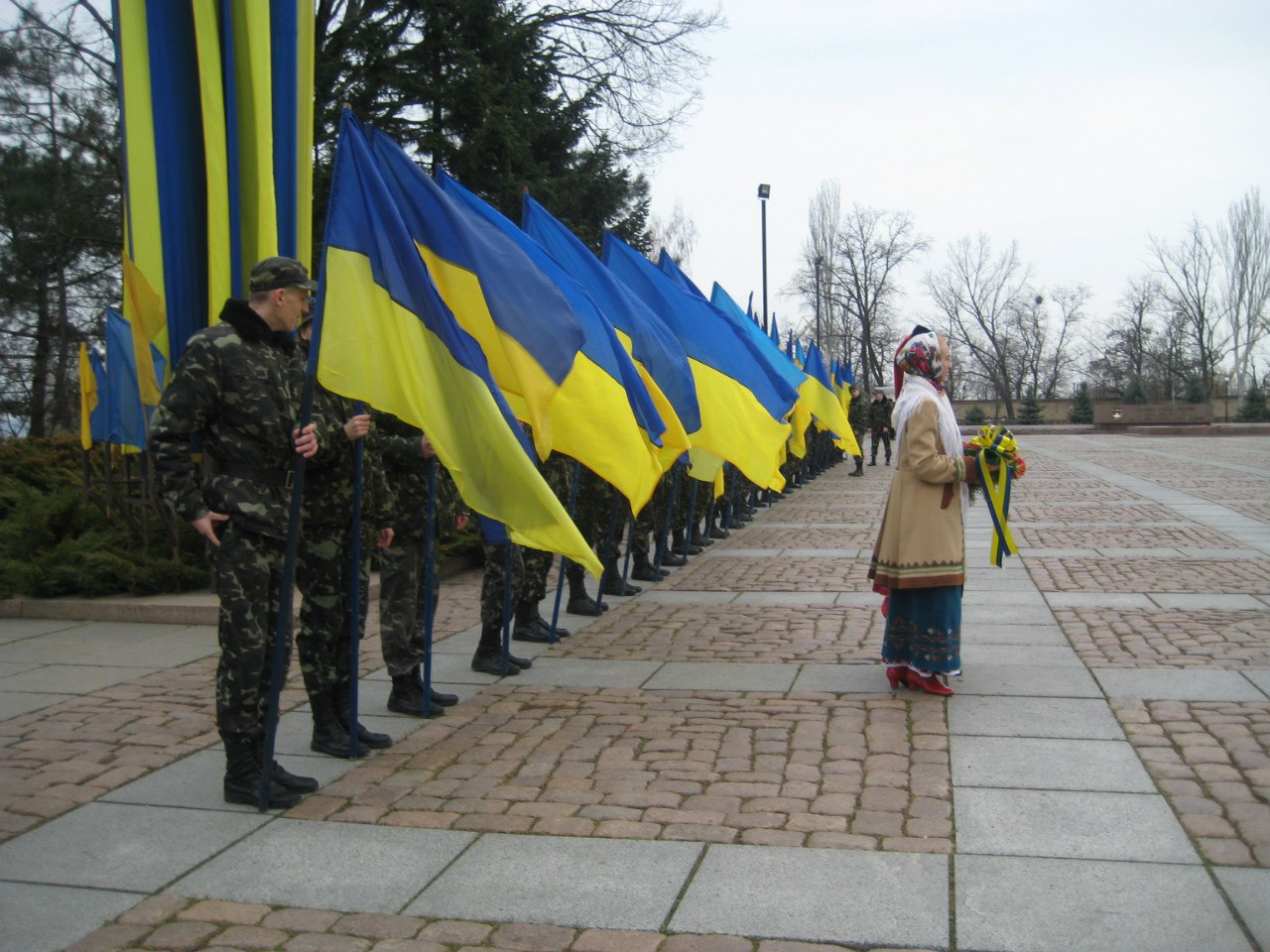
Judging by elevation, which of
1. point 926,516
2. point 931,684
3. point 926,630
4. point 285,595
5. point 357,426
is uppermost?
point 357,426

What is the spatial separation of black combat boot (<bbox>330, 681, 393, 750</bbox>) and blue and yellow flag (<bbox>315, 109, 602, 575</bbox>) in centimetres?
123

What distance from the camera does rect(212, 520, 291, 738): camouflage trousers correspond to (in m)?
4.66

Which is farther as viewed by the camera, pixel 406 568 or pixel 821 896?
pixel 406 568

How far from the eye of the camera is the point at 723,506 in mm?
15984

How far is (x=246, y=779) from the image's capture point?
482cm

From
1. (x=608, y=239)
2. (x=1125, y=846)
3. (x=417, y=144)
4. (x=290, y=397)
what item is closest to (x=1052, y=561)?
(x=608, y=239)

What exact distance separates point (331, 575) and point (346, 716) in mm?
706

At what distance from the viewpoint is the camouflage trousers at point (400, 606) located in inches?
242

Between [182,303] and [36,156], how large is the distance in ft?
55.0

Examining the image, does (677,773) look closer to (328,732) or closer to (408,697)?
(328,732)

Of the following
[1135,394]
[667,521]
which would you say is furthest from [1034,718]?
[1135,394]

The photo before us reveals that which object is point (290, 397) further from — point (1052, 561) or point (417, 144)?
point (417, 144)

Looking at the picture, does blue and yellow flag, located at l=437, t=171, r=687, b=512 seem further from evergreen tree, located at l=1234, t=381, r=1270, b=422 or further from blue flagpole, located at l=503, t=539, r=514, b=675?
evergreen tree, located at l=1234, t=381, r=1270, b=422

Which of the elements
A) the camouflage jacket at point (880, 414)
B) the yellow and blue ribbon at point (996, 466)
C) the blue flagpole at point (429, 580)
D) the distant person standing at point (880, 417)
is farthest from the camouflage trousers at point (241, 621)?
the camouflage jacket at point (880, 414)
